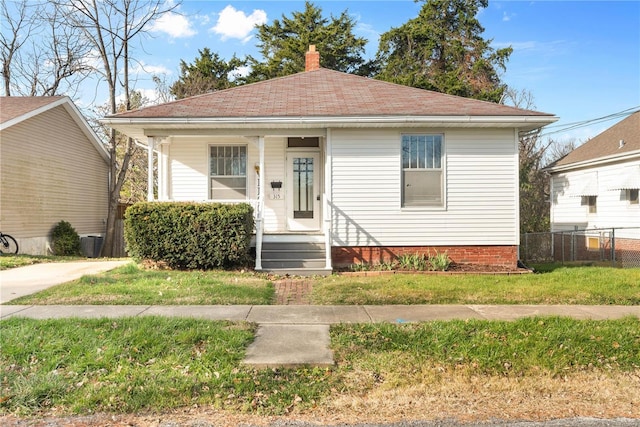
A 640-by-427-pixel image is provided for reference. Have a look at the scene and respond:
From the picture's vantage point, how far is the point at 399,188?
1033 centimetres

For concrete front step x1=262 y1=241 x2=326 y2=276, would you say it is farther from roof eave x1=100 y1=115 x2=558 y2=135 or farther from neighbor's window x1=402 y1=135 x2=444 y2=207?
roof eave x1=100 y1=115 x2=558 y2=135

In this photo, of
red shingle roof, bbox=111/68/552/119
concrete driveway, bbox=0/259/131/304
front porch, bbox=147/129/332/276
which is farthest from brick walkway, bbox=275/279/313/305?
concrete driveway, bbox=0/259/131/304

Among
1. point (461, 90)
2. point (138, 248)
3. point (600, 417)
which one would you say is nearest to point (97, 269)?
point (138, 248)

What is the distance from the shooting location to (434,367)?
4.14 m

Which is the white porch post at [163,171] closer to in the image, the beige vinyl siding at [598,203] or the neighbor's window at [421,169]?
the neighbor's window at [421,169]

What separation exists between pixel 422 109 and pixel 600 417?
784 centimetres

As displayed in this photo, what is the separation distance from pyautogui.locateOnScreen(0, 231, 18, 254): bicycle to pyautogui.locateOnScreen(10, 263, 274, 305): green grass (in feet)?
24.7

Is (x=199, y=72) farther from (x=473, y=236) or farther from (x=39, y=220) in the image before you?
(x=473, y=236)

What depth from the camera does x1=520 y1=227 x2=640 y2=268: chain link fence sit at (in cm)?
1423

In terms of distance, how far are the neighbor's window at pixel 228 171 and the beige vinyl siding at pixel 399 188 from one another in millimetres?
2738

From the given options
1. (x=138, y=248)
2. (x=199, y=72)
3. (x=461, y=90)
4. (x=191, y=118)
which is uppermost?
(x=199, y=72)

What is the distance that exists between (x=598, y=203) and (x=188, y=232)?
14.9 m

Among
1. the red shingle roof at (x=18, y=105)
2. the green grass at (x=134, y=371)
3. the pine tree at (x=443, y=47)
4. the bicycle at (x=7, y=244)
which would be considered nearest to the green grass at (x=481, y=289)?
the green grass at (x=134, y=371)

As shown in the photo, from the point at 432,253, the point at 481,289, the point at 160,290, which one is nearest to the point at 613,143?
the point at 432,253
